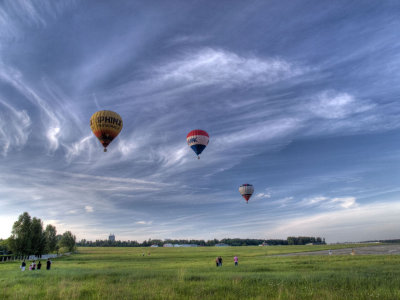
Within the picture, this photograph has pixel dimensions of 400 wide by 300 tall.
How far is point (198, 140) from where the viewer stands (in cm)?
4878

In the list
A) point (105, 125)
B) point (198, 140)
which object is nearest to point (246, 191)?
point (198, 140)

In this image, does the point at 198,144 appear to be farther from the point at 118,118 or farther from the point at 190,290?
the point at 190,290

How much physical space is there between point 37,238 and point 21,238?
4.79 metres

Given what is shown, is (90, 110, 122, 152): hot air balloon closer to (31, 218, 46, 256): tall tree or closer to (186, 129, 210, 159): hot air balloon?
(186, 129, 210, 159): hot air balloon

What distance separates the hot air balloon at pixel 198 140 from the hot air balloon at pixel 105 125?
47.6 feet

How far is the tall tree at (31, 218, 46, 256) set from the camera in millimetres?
77562

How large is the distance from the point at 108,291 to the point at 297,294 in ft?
40.0

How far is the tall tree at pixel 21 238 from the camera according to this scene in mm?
73875

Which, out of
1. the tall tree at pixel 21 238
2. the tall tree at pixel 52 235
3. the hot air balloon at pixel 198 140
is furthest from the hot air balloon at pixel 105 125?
the tall tree at pixel 52 235

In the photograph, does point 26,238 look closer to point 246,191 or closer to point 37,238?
point 37,238

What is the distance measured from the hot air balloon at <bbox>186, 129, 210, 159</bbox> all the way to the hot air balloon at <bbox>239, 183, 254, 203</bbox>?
915 inches

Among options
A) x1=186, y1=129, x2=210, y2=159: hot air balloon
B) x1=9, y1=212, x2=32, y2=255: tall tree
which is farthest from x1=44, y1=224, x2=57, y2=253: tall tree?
x1=186, y1=129, x2=210, y2=159: hot air balloon

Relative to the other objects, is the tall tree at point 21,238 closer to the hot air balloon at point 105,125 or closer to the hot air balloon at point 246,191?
the hot air balloon at point 105,125

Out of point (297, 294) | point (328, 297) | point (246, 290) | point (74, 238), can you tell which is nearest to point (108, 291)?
point (246, 290)
